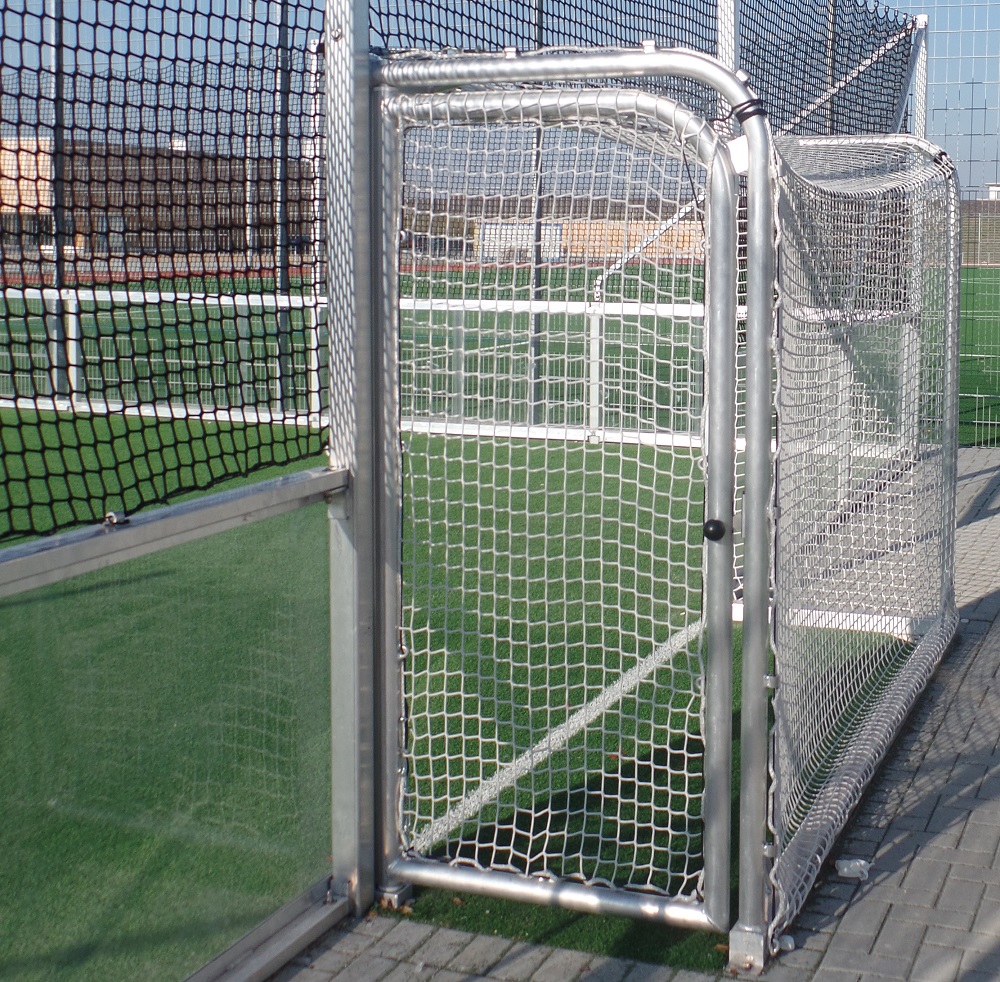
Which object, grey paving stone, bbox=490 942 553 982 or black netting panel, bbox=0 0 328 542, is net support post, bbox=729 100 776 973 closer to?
grey paving stone, bbox=490 942 553 982

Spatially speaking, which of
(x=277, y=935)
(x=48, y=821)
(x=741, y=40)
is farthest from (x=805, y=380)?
(x=741, y=40)

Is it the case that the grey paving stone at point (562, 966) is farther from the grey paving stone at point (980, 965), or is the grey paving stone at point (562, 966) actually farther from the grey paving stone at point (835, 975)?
the grey paving stone at point (980, 965)

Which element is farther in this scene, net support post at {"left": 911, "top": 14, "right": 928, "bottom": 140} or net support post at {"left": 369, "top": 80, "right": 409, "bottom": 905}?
net support post at {"left": 911, "top": 14, "right": 928, "bottom": 140}

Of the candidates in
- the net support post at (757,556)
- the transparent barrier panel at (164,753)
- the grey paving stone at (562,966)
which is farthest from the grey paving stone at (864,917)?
the transparent barrier panel at (164,753)

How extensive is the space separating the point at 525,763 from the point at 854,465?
1777 millimetres

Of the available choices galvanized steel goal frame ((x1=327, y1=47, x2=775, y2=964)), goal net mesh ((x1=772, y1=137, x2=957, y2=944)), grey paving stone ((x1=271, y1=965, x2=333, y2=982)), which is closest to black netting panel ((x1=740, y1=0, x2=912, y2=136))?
goal net mesh ((x1=772, y1=137, x2=957, y2=944))

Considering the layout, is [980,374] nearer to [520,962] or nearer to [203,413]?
[520,962]

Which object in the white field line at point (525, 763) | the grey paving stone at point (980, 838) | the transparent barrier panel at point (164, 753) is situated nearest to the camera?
the transparent barrier panel at point (164, 753)

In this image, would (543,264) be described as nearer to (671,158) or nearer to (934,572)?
(671,158)

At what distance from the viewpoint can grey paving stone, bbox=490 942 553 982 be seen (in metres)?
3.52

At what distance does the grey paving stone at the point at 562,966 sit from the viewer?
11.5 feet

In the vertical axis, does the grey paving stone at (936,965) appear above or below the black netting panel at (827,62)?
below

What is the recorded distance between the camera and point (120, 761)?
305 cm

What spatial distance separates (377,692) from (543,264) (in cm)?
150
